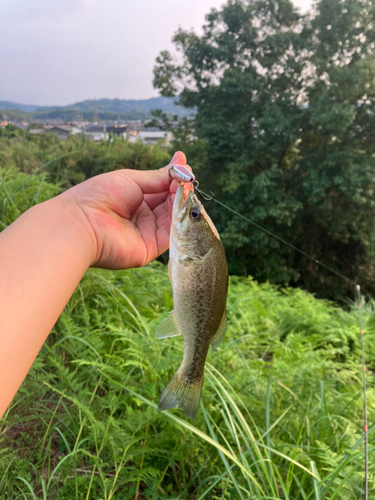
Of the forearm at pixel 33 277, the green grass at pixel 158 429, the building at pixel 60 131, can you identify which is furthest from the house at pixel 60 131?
the forearm at pixel 33 277

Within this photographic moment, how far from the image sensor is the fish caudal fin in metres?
1.18

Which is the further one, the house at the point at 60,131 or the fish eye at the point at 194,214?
the house at the point at 60,131

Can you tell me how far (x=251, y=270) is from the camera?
1464 centimetres

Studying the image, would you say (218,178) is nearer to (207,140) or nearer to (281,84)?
(207,140)

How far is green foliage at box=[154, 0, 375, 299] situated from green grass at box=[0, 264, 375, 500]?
33.1 ft

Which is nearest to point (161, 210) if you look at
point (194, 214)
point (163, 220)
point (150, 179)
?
point (163, 220)

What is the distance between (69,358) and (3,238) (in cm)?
171

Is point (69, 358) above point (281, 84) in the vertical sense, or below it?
below

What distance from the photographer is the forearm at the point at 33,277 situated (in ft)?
3.24

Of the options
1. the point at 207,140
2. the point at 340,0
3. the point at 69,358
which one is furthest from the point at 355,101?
the point at 69,358

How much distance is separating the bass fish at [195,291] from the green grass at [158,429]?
421 mm

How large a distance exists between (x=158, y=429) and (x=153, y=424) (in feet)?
0.47

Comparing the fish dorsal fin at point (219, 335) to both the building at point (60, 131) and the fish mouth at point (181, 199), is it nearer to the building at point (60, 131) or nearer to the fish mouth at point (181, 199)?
the fish mouth at point (181, 199)

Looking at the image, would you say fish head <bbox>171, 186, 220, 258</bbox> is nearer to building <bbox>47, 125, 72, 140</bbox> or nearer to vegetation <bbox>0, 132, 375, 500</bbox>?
vegetation <bbox>0, 132, 375, 500</bbox>
